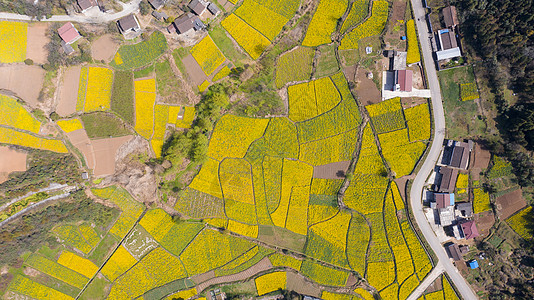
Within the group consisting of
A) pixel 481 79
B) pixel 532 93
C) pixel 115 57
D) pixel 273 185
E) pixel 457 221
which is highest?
pixel 115 57

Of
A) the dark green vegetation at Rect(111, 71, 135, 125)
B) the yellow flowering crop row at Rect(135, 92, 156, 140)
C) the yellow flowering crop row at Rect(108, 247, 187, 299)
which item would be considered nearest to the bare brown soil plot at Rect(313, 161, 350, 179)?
the yellow flowering crop row at Rect(108, 247, 187, 299)

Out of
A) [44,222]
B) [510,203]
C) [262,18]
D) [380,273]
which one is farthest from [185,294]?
[510,203]

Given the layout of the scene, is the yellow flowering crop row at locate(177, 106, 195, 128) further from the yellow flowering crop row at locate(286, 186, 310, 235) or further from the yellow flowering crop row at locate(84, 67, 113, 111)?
the yellow flowering crop row at locate(286, 186, 310, 235)

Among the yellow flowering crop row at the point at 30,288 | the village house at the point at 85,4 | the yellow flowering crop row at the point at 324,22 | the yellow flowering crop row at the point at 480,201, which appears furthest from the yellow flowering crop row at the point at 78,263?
the yellow flowering crop row at the point at 480,201

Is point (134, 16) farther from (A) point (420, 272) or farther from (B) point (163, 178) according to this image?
(A) point (420, 272)

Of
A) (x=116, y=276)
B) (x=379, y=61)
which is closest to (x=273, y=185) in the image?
(x=379, y=61)

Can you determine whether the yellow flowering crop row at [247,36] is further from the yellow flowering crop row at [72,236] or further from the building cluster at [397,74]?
the yellow flowering crop row at [72,236]
